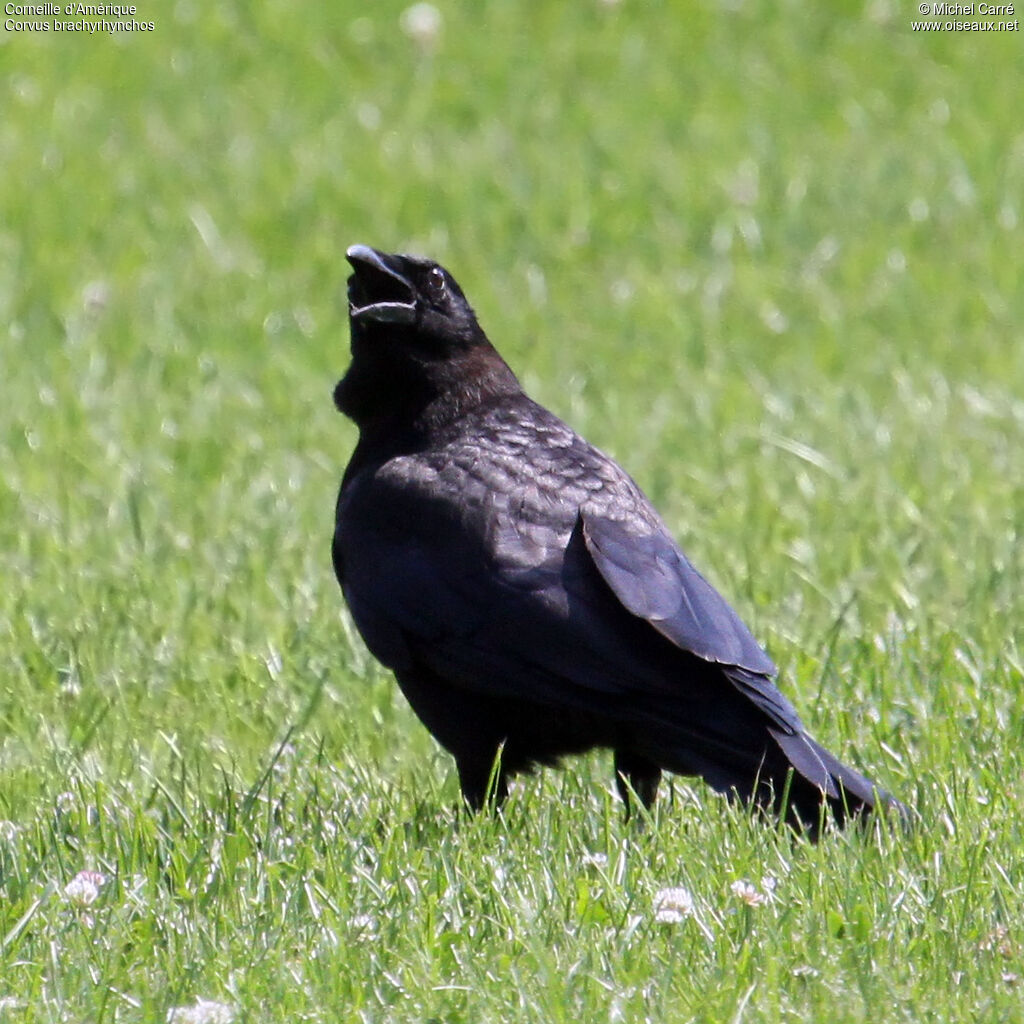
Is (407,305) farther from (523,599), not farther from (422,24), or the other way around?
(422,24)

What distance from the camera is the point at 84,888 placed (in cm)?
341

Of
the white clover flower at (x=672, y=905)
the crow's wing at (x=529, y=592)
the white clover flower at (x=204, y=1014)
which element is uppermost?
the crow's wing at (x=529, y=592)

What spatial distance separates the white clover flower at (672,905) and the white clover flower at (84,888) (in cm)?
96

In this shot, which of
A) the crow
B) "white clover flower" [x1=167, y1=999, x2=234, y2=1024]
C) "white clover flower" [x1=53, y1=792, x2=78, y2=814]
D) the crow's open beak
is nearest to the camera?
"white clover flower" [x1=167, y1=999, x2=234, y2=1024]

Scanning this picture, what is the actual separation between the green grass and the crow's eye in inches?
37.7

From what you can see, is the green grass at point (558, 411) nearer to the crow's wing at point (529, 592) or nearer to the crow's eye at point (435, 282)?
the crow's wing at point (529, 592)

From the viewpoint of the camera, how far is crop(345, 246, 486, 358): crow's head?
446cm

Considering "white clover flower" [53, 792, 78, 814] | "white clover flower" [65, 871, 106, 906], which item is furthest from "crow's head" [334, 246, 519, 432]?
"white clover flower" [65, 871, 106, 906]

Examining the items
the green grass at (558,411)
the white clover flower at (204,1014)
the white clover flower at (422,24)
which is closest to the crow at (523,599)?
the green grass at (558,411)

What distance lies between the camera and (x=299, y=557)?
579 cm

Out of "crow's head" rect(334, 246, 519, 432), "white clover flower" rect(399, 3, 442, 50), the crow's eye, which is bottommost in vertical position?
"crow's head" rect(334, 246, 519, 432)

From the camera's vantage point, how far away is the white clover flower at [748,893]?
10.7 ft

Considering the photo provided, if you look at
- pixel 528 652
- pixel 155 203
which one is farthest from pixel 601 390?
pixel 528 652

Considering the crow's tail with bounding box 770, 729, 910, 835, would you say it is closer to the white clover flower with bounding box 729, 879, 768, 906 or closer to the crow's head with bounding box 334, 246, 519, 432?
the white clover flower with bounding box 729, 879, 768, 906
